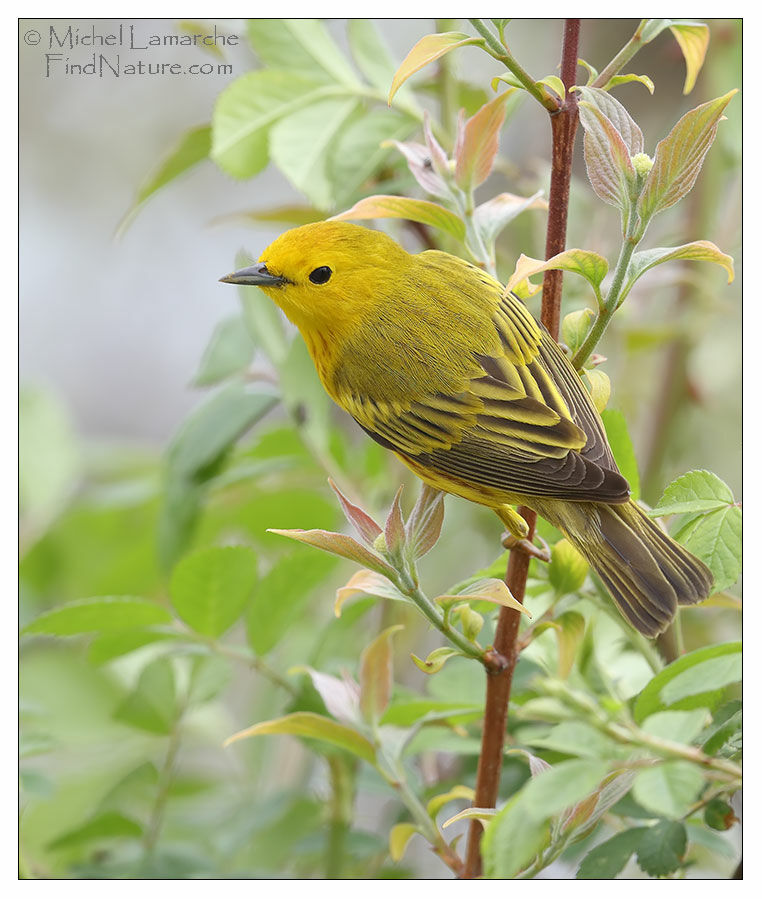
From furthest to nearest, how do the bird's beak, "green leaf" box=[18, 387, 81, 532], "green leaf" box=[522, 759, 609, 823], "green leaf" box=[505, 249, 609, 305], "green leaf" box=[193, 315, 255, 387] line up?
1. "green leaf" box=[18, 387, 81, 532]
2. "green leaf" box=[193, 315, 255, 387]
3. the bird's beak
4. "green leaf" box=[505, 249, 609, 305]
5. "green leaf" box=[522, 759, 609, 823]

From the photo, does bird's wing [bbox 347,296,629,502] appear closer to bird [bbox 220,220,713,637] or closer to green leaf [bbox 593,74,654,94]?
bird [bbox 220,220,713,637]

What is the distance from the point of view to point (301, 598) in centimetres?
107

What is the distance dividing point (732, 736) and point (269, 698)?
0.79 meters

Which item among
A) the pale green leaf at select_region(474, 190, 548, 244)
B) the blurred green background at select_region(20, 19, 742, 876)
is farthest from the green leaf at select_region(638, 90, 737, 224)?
the blurred green background at select_region(20, 19, 742, 876)

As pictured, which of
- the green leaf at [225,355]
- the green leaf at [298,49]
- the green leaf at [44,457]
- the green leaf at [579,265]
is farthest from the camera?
the green leaf at [44,457]

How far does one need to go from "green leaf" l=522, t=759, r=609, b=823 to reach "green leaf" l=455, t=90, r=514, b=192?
0.47m

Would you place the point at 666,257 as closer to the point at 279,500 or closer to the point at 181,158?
the point at 181,158

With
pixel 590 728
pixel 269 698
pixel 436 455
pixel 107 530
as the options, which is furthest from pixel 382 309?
pixel 107 530

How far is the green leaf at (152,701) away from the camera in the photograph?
1.17m

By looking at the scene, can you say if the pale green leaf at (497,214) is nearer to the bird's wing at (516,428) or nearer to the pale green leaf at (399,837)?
the bird's wing at (516,428)

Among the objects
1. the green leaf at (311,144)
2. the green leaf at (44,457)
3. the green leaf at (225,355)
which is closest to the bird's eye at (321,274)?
the green leaf at (311,144)

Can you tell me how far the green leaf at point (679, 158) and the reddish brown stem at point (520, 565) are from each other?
6 cm

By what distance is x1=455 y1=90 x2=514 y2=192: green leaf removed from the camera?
812 millimetres
